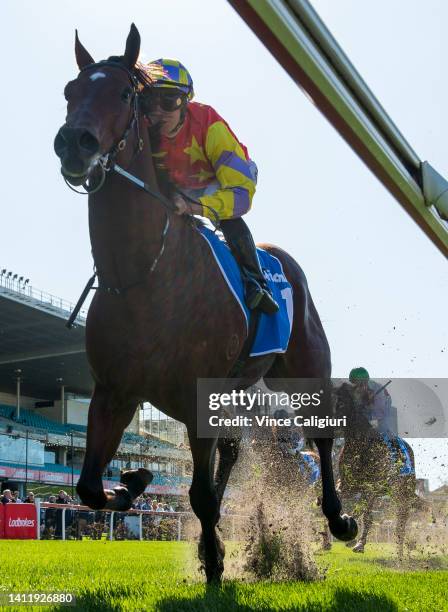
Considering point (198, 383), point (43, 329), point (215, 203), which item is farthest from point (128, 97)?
point (43, 329)

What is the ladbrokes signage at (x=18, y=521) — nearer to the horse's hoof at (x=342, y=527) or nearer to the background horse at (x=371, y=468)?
the background horse at (x=371, y=468)

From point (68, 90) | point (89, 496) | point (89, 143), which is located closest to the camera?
point (89, 143)

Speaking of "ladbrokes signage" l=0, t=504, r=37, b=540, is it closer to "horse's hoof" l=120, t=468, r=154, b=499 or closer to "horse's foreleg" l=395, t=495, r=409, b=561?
"horse's foreleg" l=395, t=495, r=409, b=561

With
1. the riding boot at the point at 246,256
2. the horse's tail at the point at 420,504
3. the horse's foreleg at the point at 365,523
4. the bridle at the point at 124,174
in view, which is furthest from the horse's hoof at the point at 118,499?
the horse's tail at the point at 420,504

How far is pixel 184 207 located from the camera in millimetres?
4000

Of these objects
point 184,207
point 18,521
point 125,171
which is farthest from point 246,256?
point 18,521

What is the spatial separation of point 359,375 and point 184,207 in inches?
225

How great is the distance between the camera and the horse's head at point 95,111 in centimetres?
310

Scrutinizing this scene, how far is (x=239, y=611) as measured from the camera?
9.88 feet

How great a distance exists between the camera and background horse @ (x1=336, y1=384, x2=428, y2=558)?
8.77 metres

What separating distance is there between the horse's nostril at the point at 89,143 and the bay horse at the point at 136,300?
13cm

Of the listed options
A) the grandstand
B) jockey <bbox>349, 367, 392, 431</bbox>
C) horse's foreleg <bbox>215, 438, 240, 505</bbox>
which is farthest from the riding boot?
the grandstand

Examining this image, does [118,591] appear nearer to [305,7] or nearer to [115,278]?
[115,278]

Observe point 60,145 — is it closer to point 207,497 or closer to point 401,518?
point 207,497
